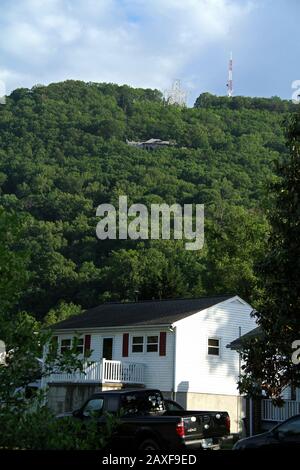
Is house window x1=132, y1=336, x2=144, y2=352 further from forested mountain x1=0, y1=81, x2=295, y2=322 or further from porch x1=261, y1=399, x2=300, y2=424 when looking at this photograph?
forested mountain x1=0, y1=81, x2=295, y2=322

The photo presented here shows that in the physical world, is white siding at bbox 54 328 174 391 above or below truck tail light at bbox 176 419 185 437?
above

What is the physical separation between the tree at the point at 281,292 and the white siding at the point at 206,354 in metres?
16.2

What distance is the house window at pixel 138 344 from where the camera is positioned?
35.7 m

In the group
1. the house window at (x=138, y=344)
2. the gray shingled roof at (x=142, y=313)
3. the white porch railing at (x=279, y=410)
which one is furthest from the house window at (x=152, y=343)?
the white porch railing at (x=279, y=410)

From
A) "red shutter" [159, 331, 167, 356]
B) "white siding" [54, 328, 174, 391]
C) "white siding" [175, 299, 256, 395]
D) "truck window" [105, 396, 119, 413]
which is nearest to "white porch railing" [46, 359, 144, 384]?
"white siding" [54, 328, 174, 391]

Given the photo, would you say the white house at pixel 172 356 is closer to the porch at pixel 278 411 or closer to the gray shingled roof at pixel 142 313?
the gray shingled roof at pixel 142 313

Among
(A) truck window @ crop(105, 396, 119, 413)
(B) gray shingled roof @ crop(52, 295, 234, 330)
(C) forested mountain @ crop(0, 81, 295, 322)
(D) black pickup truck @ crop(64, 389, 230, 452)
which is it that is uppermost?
(C) forested mountain @ crop(0, 81, 295, 322)

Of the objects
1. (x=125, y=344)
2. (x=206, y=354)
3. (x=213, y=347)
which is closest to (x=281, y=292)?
(x=206, y=354)

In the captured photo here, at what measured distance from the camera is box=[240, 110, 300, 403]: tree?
53.5 ft

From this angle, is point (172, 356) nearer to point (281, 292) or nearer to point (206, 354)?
point (206, 354)
